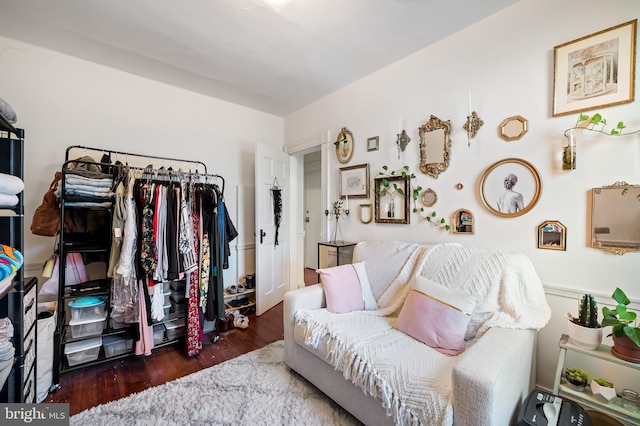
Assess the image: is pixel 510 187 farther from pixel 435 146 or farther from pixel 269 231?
pixel 269 231

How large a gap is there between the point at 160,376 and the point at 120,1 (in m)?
2.56

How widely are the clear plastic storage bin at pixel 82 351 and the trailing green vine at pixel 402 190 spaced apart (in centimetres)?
264

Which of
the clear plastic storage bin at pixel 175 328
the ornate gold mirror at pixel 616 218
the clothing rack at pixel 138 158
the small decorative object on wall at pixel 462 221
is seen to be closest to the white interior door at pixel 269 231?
the clothing rack at pixel 138 158

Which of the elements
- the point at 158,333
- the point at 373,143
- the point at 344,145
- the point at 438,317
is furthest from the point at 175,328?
the point at 373,143

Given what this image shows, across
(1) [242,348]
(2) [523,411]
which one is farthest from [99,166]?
(2) [523,411]

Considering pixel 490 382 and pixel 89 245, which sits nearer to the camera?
pixel 490 382

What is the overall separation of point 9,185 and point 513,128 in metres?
2.60

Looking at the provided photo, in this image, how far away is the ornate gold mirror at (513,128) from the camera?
162 centimetres

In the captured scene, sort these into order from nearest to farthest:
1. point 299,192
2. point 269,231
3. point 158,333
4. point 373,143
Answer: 1. point 158,333
2. point 373,143
3. point 269,231
4. point 299,192

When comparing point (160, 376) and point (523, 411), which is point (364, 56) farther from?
point (160, 376)

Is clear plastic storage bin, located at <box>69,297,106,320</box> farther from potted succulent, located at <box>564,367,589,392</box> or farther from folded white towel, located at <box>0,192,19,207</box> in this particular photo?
potted succulent, located at <box>564,367,589,392</box>

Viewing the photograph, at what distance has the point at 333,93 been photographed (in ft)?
9.41

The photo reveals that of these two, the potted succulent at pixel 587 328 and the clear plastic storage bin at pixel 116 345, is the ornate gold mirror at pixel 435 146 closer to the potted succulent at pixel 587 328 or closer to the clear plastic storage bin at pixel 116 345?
the potted succulent at pixel 587 328

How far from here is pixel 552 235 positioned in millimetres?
1528
